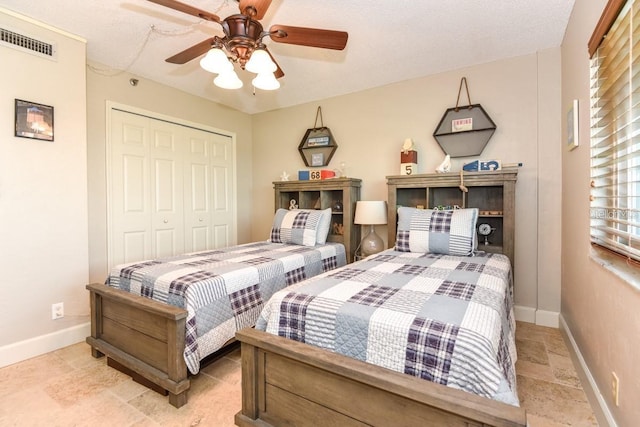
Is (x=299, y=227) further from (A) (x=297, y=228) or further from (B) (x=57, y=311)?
(B) (x=57, y=311)

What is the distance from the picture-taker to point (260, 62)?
1.86m

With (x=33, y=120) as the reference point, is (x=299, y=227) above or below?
below

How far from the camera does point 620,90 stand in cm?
139

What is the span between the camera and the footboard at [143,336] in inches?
68.0

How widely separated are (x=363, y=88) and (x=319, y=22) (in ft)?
4.47

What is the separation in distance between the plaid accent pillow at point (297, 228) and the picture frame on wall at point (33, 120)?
2034 millimetres

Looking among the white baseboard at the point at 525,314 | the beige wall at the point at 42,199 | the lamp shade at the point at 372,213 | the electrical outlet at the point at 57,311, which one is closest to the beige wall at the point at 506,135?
the white baseboard at the point at 525,314

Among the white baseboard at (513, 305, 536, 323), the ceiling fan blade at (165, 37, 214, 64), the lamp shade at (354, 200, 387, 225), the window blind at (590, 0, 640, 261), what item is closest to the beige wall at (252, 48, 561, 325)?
the white baseboard at (513, 305, 536, 323)

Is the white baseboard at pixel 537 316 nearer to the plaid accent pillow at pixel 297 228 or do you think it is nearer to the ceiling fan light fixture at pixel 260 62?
the plaid accent pillow at pixel 297 228

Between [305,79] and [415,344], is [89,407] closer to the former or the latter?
[415,344]

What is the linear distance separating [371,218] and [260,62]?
6.16ft

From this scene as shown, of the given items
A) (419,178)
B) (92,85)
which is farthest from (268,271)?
(92,85)

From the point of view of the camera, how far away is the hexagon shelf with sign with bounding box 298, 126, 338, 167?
385 centimetres

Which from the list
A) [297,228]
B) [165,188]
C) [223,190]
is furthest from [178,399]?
[223,190]
